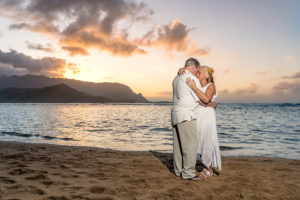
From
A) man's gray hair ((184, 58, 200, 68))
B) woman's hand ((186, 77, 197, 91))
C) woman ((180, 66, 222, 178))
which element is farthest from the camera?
woman ((180, 66, 222, 178))

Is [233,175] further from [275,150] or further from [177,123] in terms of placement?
[275,150]

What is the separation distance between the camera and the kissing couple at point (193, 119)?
170 inches

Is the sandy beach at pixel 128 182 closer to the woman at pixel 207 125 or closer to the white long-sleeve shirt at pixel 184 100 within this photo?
the woman at pixel 207 125

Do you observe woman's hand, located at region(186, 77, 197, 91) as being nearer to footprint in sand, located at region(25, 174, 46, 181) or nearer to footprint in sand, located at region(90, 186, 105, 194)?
footprint in sand, located at region(90, 186, 105, 194)

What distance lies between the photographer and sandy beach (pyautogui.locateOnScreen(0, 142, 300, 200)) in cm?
377

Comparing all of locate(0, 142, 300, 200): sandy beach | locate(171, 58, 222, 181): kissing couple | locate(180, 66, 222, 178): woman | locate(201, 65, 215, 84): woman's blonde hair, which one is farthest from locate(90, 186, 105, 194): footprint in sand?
locate(201, 65, 215, 84): woman's blonde hair

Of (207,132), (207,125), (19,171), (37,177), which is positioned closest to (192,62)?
(207,125)

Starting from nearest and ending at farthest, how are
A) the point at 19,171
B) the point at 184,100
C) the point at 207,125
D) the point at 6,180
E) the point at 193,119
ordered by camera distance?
the point at 6,180, the point at 184,100, the point at 193,119, the point at 207,125, the point at 19,171

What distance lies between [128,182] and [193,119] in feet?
5.97

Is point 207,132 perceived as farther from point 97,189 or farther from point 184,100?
point 97,189

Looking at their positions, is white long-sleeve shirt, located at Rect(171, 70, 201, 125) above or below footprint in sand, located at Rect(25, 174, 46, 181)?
above

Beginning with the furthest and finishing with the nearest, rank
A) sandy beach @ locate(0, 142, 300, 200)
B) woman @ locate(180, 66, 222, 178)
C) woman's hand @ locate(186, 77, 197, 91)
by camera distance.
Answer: woman @ locate(180, 66, 222, 178) < woman's hand @ locate(186, 77, 197, 91) < sandy beach @ locate(0, 142, 300, 200)

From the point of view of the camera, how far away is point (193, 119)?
443 centimetres

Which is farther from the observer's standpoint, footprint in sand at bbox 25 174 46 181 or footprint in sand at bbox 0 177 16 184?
footprint in sand at bbox 25 174 46 181
